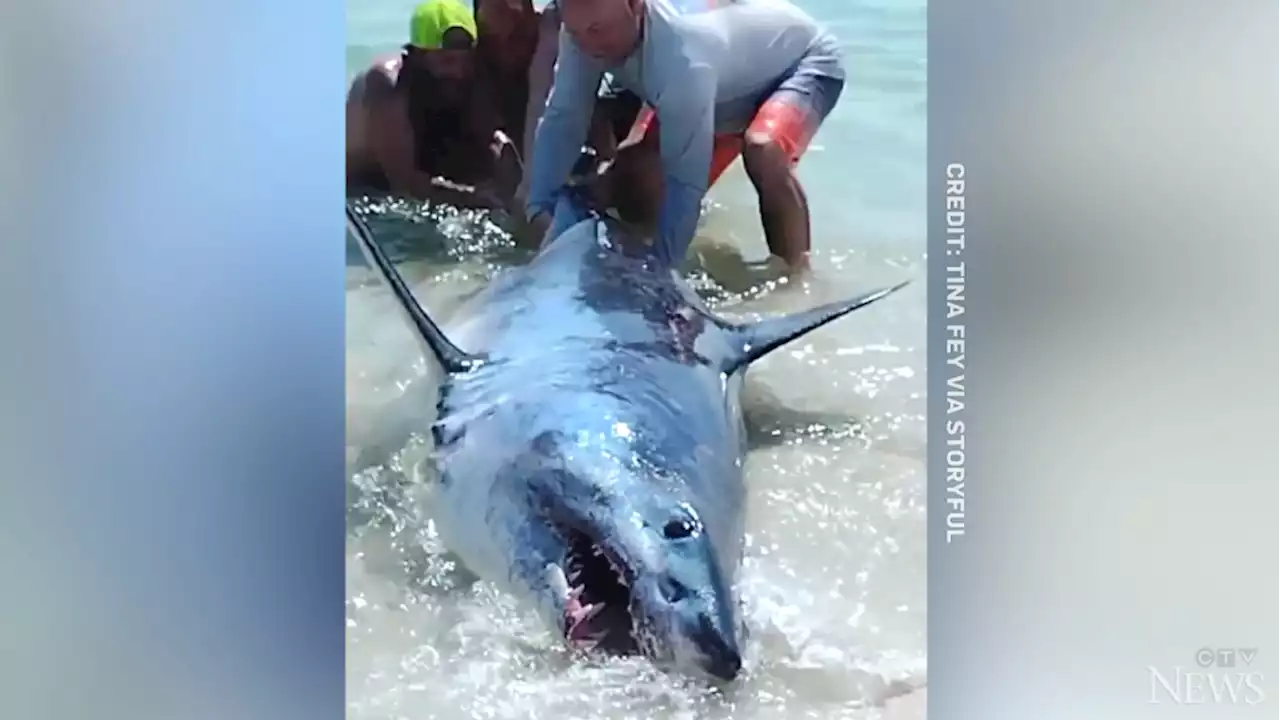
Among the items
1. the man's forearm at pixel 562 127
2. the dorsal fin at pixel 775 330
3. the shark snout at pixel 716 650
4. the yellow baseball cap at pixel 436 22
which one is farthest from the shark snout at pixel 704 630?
the yellow baseball cap at pixel 436 22

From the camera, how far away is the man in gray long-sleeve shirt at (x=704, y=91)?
982 millimetres

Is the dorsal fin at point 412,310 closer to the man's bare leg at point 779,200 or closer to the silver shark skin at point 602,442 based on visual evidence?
the silver shark skin at point 602,442

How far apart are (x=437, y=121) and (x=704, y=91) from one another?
0.78 feet

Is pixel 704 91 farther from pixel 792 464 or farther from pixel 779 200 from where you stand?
pixel 792 464

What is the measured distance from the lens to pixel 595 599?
0.91 metres

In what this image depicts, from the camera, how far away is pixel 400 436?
3.18ft
